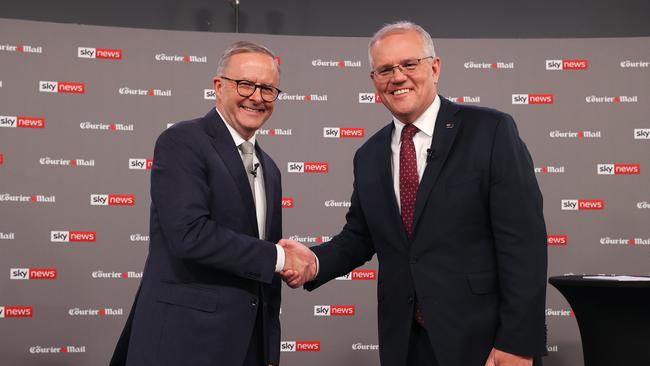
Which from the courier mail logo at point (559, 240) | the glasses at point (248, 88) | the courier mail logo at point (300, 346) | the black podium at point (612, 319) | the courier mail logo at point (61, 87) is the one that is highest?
the courier mail logo at point (61, 87)

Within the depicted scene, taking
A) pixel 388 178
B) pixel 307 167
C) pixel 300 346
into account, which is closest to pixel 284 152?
pixel 307 167

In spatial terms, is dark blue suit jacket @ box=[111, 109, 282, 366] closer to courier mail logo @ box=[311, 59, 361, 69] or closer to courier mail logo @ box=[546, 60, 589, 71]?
courier mail logo @ box=[311, 59, 361, 69]

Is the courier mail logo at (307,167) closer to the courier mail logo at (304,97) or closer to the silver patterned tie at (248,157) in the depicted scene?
the courier mail logo at (304,97)

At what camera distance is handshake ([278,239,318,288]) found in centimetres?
243

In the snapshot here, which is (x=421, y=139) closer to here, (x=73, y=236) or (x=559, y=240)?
(x=559, y=240)

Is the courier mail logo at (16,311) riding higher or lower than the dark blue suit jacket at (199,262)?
lower

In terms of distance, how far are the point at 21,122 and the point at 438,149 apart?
4029 millimetres

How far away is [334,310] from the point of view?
4.96 metres

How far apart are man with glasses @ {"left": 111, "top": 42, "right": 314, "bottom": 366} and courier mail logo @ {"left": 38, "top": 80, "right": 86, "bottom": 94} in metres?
3.04

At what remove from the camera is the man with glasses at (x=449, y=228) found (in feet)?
6.67

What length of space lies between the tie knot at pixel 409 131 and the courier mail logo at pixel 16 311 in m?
3.83

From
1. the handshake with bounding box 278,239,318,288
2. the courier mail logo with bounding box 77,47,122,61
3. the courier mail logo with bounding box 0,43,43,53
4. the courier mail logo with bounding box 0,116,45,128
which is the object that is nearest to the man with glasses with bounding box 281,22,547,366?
the handshake with bounding box 278,239,318,288

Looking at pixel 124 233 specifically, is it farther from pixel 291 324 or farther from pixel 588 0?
pixel 588 0

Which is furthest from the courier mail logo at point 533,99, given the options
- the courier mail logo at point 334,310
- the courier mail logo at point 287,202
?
the courier mail logo at point 334,310
